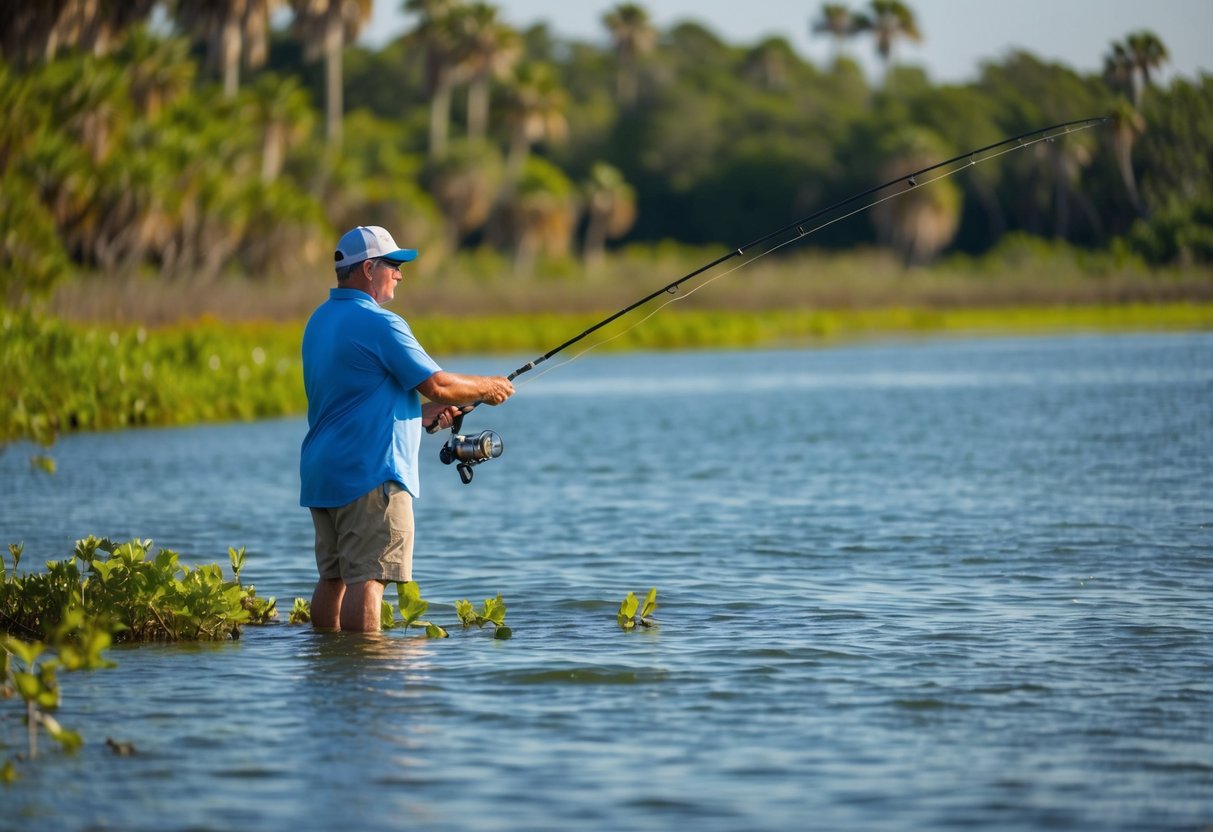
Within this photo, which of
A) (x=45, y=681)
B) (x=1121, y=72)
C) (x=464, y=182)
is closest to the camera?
(x=45, y=681)

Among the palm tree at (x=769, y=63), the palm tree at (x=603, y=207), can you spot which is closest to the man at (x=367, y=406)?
the palm tree at (x=603, y=207)

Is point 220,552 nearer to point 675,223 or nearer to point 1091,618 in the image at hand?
point 1091,618

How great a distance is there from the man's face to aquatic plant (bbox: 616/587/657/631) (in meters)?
1.96

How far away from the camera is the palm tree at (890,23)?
88625 mm

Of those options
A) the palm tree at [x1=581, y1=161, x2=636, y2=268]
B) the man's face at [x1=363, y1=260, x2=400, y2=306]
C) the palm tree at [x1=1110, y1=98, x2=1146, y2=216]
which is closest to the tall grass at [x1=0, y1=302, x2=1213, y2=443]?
the man's face at [x1=363, y1=260, x2=400, y2=306]

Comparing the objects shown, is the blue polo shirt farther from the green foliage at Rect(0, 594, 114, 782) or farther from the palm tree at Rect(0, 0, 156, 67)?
the palm tree at Rect(0, 0, 156, 67)

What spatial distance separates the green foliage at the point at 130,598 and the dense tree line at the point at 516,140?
701 cm

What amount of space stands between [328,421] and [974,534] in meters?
6.18

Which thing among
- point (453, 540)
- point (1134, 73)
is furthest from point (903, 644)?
point (1134, 73)

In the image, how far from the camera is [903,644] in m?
8.63

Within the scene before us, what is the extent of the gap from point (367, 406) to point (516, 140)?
6393 cm

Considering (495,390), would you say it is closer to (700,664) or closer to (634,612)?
(700,664)

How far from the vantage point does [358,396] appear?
25.6ft

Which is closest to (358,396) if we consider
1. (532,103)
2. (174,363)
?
(174,363)
